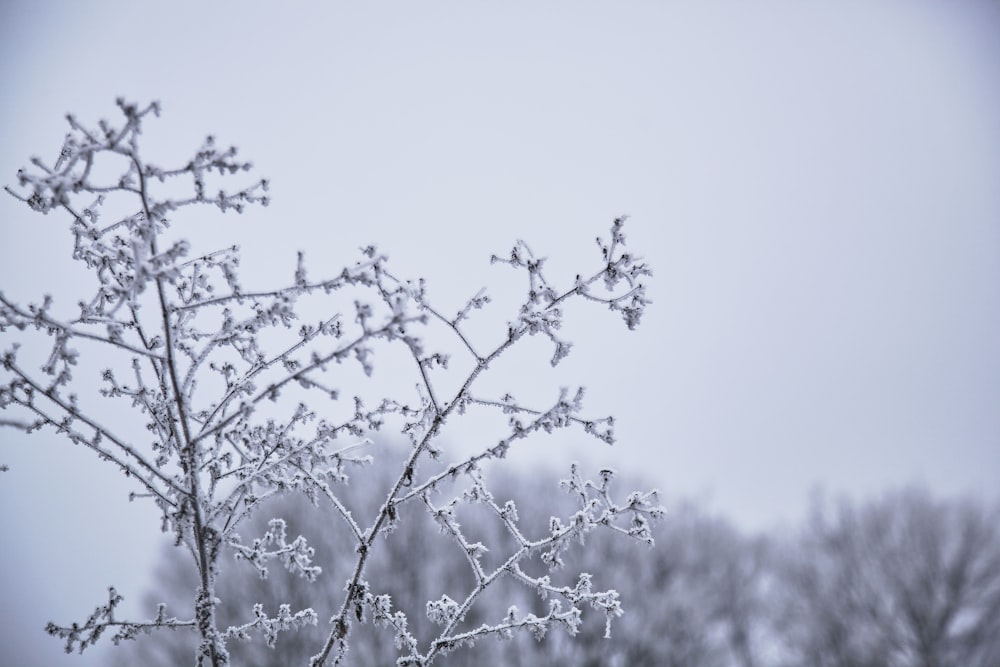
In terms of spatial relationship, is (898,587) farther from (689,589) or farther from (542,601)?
(542,601)

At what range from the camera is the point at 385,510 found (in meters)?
2.69

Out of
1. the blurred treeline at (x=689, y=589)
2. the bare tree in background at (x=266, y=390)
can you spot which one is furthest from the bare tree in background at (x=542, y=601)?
the bare tree in background at (x=266, y=390)

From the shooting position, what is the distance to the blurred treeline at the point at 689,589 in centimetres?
1503

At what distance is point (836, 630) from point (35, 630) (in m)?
88.1

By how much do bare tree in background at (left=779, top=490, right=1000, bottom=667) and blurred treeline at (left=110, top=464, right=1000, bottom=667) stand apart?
35 mm

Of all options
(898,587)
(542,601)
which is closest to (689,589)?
(898,587)

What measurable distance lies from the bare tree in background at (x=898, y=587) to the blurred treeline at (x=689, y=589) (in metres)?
0.04

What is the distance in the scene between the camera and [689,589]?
17609 millimetres

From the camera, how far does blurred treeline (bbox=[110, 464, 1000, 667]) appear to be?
15.0m

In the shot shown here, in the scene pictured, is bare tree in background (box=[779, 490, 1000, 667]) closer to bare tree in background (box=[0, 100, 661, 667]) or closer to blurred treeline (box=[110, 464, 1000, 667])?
blurred treeline (box=[110, 464, 1000, 667])

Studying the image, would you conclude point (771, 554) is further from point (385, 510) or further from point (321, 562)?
point (385, 510)

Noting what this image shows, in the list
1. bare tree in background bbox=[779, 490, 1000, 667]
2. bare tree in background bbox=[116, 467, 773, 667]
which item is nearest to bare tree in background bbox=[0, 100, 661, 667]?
bare tree in background bbox=[116, 467, 773, 667]

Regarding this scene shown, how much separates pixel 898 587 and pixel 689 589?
18.8ft

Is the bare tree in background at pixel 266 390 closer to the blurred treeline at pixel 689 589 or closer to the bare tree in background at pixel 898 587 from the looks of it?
the blurred treeline at pixel 689 589
